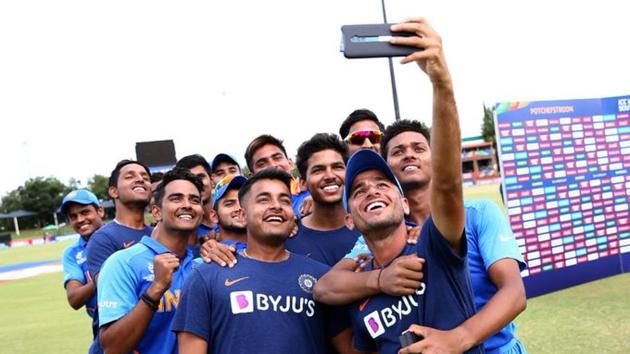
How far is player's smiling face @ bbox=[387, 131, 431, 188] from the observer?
3.33 meters

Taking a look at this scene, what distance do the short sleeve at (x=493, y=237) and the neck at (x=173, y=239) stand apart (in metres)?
1.98

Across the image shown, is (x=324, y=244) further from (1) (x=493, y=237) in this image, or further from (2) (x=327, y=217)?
(1) (x=493, y=237)

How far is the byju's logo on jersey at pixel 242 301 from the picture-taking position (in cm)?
281

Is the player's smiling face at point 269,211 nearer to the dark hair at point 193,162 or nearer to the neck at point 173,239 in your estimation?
the neck at point 173,239

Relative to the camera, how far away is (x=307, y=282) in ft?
9.79

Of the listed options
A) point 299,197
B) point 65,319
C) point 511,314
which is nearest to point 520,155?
point 299,197

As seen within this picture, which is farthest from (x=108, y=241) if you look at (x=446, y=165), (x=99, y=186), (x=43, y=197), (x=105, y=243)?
(x=43, y=197)

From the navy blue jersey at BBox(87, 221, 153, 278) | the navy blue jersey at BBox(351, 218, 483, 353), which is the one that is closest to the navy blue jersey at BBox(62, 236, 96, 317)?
the navy blue jersey at BBox(87, 221, 153, 278)

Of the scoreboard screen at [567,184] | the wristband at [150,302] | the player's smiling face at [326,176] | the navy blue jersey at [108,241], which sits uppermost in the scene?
the player's smiling face at [326,176]

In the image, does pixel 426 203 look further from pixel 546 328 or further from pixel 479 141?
pixel 479 141

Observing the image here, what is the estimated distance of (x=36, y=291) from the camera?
17.3m

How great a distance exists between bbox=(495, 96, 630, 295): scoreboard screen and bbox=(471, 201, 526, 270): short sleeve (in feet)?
22.5

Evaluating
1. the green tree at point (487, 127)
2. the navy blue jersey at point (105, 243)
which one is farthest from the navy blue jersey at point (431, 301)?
the green tree at point (487, 127)

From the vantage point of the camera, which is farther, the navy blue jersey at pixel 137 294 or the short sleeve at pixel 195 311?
the navy blue jersey at pixel 137 294
